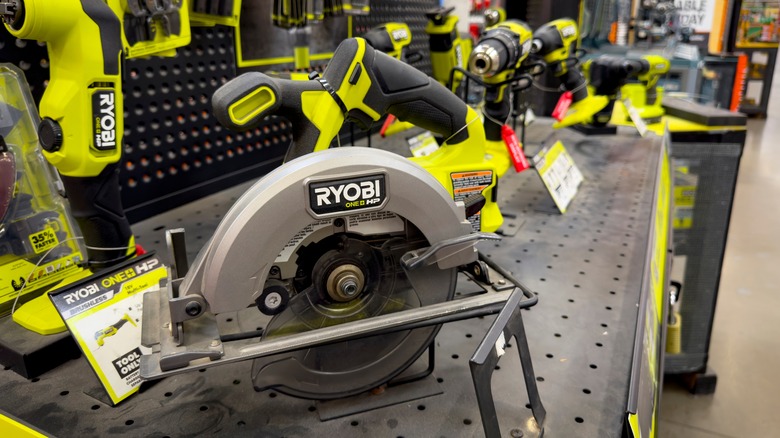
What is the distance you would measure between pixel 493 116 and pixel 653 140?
3.26 ft

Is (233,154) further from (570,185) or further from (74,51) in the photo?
(570,185)

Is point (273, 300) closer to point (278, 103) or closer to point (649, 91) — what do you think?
point (278, 103)

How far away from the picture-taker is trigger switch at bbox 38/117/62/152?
31.3 inches

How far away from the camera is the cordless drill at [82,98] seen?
0.74 m

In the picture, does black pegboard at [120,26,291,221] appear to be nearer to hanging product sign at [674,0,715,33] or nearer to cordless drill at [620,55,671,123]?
cordless drill at [620,55,671,123]

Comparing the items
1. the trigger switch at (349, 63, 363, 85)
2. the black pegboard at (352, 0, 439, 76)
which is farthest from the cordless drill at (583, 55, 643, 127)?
the trigger switch at (349, 63, 363, 85)

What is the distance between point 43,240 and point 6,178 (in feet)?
0.39

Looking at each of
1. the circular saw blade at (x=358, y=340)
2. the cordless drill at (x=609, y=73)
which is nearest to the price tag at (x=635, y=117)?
the cordless drill at (x=609, y=73)

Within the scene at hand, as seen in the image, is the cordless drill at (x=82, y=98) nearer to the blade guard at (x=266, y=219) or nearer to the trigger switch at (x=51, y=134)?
the trigger switch at (x=51, y=134)

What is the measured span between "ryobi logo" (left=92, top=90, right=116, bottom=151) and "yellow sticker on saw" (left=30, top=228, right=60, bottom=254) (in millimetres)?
207

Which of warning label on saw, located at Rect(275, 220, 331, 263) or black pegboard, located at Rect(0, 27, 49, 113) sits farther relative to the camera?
black pegboard, located at Rect(0, 27, 49, 113)

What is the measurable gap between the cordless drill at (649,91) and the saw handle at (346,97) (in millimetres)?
1575

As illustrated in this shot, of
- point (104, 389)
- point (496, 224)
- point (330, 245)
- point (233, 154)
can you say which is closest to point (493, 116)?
point (496, 224)

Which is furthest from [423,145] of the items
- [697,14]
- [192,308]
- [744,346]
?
[697,14]
